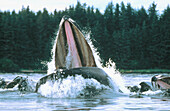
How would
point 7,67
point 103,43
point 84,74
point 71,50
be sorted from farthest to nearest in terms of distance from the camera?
point 103,43 < point 7,67 < point 71,50 < point 84,74

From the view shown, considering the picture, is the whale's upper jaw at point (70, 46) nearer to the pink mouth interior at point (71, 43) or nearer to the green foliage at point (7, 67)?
the pink mouth interior at point (71, 43)

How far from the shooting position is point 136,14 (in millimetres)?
119562

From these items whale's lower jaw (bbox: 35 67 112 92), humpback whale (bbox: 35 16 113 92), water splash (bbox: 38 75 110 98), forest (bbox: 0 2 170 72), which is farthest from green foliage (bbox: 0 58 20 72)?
water splash (bbox: 38 75 110 98)

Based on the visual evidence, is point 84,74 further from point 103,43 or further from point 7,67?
point 103,43

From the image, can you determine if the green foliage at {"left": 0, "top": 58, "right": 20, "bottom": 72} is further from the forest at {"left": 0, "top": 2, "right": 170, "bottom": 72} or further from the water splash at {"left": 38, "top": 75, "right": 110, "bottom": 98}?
the water splash at {"left": 38, "top": 75, "right": 110, "bottom": 98}

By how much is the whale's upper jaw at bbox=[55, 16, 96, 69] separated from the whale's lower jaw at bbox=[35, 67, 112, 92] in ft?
2.31

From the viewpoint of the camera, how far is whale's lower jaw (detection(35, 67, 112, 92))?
41.3ft

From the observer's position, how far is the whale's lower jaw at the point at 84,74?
12586 millimetres

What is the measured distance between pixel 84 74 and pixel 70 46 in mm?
1312

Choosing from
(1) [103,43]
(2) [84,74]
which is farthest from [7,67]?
(2) [84,74]

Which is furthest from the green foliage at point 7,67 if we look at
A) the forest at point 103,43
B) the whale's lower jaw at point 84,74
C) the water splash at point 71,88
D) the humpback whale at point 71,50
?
the water splash at point 71,88

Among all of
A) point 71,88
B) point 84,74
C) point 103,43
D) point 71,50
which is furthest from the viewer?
point 103,43

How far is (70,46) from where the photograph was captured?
1358 cm

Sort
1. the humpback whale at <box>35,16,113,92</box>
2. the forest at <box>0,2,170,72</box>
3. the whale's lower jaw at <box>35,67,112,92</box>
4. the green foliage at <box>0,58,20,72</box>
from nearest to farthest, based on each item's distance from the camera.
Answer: the whale's lower jaw at <box>35,67,112,92</box> < the humpback whale at <box>35,16,113,92</box> < the green foliage at <box>0,58,20,72</box> < the forest at <box>0,2,170,72</box>
